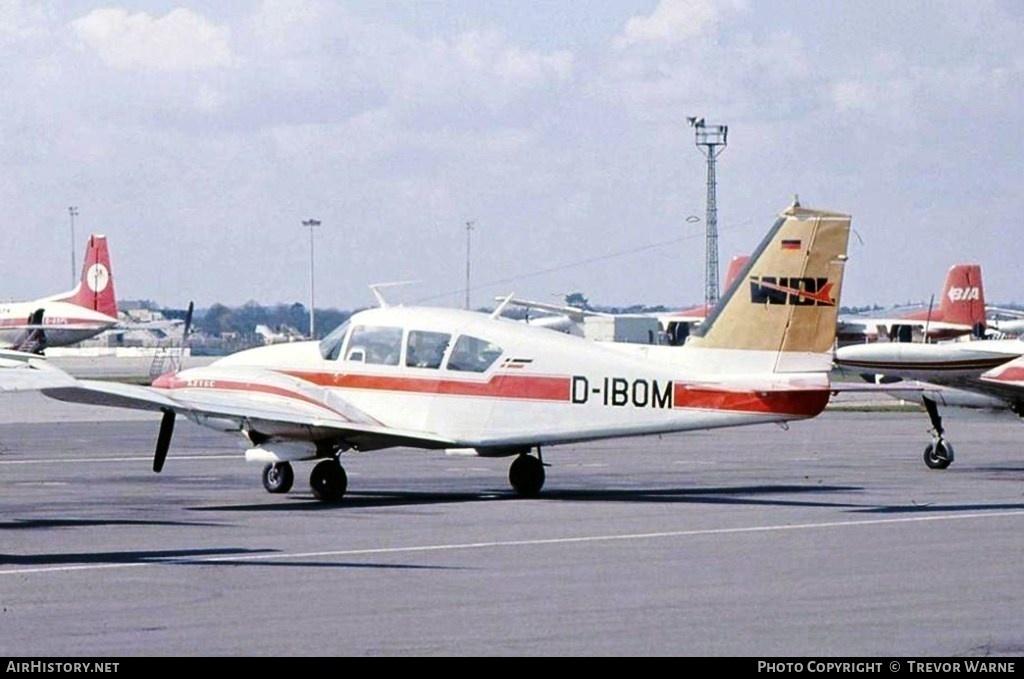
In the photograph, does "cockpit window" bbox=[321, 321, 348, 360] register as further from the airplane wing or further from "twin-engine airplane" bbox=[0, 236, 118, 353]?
→ "twin-engine airplane" bbox=[0, 236, 118, 353]

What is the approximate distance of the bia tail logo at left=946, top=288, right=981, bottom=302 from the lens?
73.8 meters

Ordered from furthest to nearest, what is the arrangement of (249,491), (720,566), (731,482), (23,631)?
(731,482) < (249,491) < (720,566) < (23,631)

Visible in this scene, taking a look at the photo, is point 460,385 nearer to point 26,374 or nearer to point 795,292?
point 795,292

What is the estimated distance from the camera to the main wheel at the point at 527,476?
2266 centimetres

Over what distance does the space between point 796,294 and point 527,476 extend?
402cm

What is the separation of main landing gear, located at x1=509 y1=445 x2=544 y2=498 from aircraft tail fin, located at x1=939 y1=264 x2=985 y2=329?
2071 inches

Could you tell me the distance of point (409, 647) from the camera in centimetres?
1081

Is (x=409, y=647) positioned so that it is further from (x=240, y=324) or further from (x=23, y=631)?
(x=240, y=324)

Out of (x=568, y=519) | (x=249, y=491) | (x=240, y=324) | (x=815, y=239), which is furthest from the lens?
(x=240, y=324)

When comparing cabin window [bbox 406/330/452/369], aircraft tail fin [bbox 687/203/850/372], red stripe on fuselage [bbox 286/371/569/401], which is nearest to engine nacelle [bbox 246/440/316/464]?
red stripe on fuselage [bbox 286/371/569/401]

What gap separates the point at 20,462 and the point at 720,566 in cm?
1774

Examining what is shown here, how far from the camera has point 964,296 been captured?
7412cm

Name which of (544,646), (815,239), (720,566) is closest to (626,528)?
(720,566)

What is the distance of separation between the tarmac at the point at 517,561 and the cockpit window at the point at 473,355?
1660 millimetres
